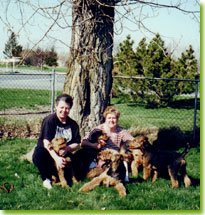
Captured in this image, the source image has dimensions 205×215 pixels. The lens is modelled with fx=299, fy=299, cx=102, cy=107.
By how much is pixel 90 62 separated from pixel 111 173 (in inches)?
83.2

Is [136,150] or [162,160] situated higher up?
[136,150]

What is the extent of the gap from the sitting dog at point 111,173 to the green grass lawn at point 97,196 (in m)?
0.08

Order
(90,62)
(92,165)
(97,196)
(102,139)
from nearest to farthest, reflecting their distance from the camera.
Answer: (97,196), (102,139), (92,165), (90,62)

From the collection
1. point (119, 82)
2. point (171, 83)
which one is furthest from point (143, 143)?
point (119, 82)

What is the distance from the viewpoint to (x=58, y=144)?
14.1 feet

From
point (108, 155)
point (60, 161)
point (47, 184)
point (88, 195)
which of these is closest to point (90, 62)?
point (108, 155)

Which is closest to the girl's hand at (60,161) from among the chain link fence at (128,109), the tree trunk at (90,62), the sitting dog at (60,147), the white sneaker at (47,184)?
the sitting dog at (60,147)

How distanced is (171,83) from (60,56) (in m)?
6.89

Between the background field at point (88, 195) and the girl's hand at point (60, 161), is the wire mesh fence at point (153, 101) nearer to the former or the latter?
the background field at point (88, 195)

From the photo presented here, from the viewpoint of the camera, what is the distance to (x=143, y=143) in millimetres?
4625

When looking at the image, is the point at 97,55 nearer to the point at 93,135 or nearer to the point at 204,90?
the point at 93,135

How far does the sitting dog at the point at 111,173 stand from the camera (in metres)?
4.36

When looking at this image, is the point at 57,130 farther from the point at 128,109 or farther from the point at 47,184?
the point at 128,109

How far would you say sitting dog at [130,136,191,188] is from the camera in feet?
15.0
